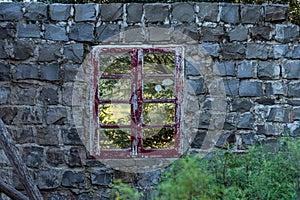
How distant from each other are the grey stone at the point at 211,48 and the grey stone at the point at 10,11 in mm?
1697

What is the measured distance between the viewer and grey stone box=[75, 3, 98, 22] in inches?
183

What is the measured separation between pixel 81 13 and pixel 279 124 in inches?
81.7

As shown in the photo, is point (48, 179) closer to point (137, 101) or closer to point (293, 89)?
point (137, 101)

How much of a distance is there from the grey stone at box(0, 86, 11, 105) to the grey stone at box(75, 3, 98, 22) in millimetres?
913

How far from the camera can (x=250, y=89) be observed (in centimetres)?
471

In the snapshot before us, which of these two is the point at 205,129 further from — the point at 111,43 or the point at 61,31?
the point at 61,31

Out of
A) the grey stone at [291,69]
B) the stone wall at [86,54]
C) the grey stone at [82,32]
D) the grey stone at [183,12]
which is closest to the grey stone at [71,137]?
the stone wall at [86,54]

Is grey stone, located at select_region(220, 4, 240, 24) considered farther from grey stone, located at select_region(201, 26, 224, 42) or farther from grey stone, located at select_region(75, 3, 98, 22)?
grey stone, located at select_region(75, 3, 98, 22)

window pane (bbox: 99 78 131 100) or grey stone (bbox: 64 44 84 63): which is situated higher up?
grey stone (bbox: 64 44 84 63)

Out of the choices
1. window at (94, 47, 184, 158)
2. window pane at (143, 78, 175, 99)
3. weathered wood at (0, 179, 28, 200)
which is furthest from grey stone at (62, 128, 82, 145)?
weathered wood at (0, 179, 28, 200)

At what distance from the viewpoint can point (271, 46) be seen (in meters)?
4.70

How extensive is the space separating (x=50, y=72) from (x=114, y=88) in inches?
23.7

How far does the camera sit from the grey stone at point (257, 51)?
4.69m

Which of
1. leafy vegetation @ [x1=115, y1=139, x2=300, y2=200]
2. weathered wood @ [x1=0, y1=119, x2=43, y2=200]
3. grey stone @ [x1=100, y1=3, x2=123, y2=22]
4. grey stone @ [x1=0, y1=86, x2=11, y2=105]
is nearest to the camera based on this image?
leafy vegetation @ [x1=115, y1=139, x2=300, y2=200]
